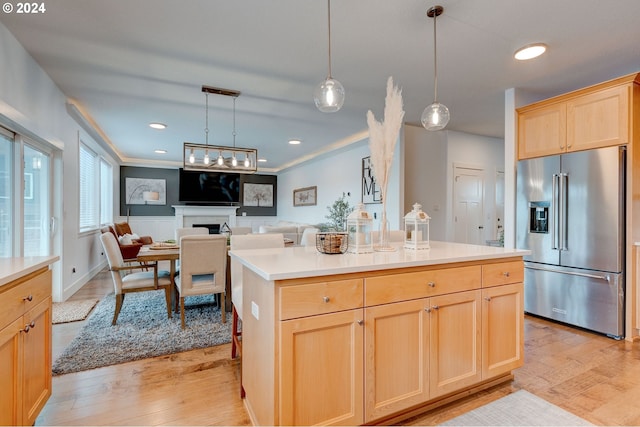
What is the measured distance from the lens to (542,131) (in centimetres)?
336

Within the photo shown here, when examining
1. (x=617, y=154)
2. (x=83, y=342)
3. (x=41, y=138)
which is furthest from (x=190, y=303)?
(x=617, y=154)

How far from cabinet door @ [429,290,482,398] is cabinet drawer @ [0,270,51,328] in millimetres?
1934

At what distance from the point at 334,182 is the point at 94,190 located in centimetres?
466

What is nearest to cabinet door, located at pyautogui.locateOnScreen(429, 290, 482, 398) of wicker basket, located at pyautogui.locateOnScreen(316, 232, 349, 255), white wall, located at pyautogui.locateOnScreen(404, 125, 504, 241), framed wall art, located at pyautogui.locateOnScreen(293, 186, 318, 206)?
wicker basket, located at pyautogui.locateOnScreen(316, 232, 349, 255)

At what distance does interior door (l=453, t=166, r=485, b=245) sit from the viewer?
5.36m

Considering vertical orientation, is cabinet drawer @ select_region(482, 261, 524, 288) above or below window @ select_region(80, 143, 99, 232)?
below

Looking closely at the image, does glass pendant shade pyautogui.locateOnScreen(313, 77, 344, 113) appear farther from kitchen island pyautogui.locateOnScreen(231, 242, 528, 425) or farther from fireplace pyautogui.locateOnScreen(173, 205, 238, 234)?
fireplace pyautogui.locateOnScreen(173, 205, 238, 234)

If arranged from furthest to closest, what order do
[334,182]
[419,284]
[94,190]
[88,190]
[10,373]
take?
1. [334,182]
2. [94,190]
3. [88,190]
4. [419,284]
5. [10,373]

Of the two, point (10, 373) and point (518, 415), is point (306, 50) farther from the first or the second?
point (518, 415)

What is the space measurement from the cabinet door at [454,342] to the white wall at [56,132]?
3.43 metres

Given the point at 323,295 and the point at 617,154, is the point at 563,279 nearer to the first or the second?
the point at 617,154

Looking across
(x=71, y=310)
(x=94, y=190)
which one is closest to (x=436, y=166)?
(x=71, y=310)

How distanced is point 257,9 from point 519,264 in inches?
98.0

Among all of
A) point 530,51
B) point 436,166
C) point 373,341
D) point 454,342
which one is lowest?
point 454,342
